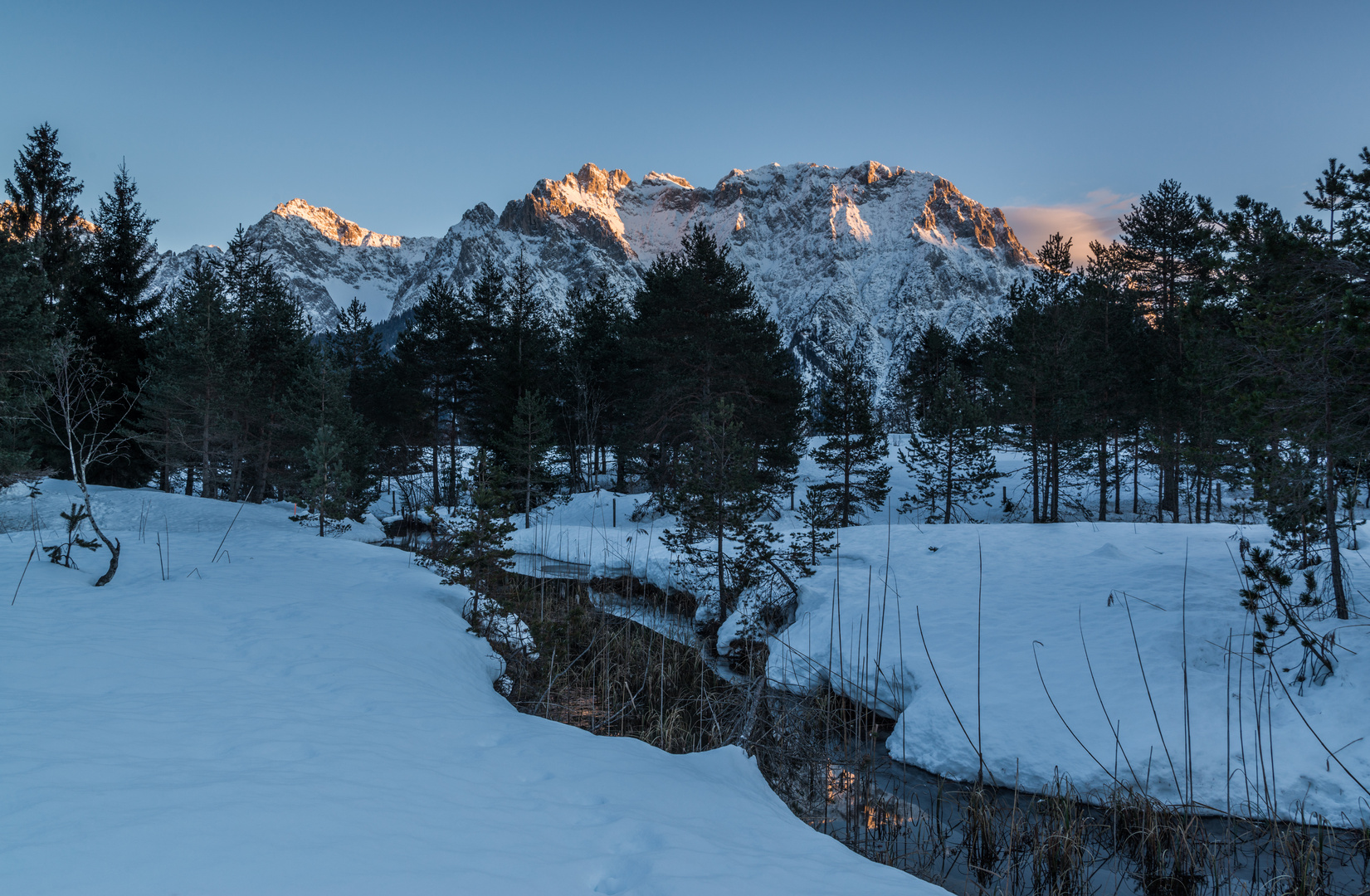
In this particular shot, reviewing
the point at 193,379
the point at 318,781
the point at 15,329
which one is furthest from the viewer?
the point at 193,379

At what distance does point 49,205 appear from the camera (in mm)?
19484

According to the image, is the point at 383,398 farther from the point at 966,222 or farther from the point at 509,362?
the point at 966,222

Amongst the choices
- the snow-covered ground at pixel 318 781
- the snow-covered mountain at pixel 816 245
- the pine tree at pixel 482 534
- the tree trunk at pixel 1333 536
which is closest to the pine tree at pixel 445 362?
the pine tree at pixel 482 534

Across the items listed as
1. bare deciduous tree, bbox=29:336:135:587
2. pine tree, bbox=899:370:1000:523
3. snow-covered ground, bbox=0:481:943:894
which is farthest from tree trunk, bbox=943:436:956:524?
bare deciduous tree, bbox=29:336:135:587

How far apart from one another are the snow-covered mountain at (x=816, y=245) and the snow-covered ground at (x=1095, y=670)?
381 feet

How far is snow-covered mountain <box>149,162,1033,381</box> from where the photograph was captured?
13925 centimetres

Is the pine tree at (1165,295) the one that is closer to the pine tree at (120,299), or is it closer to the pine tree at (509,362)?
the pine tree at (509,362)

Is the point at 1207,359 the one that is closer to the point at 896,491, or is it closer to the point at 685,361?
the point at 685,361

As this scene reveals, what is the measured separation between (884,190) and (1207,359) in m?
183

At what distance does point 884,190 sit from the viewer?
17088cm

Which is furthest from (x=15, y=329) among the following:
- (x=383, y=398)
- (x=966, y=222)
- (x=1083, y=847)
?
(x=966, y=222)

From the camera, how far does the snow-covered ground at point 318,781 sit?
2.35 meters

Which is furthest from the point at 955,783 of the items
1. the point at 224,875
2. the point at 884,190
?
the point at 884,190

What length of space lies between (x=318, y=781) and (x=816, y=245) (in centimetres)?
17412
